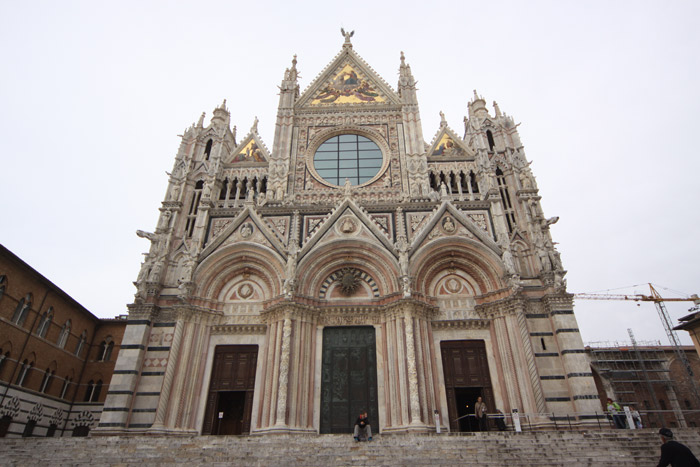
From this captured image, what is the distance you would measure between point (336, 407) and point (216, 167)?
42.4 feet

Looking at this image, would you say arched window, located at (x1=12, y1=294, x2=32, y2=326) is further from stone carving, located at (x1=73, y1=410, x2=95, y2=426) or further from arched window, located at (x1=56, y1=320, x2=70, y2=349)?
stone carving, located at (x1=73, y1=410, x2=95, y2=426)

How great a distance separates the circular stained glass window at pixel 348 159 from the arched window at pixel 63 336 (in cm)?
1515

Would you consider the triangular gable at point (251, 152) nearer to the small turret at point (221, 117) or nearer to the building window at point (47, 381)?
the small turret at point (221, 117)

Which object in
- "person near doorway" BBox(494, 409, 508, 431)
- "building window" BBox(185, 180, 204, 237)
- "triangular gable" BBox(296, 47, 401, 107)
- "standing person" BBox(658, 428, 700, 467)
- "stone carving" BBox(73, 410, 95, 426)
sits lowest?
"standing person" BBox(658, 428, 700, 467)

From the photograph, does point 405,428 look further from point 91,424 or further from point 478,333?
point 91,424

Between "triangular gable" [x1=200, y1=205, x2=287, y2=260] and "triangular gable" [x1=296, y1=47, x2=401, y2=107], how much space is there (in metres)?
8.47

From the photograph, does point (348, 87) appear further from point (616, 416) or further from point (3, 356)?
point (3, 356)

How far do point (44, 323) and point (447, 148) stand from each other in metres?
21.6

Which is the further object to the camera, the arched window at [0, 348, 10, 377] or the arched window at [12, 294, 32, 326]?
the arched window at [12, 294, 32, 326]

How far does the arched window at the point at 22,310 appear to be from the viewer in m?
17.4

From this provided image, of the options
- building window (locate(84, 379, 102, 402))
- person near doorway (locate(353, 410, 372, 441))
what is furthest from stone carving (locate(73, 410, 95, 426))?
person near doorway (locate(353, 410, 372, 441))

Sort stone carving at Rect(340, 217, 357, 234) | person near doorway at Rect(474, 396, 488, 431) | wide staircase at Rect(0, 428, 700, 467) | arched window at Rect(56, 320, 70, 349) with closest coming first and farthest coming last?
wide staircase at Rect(0, 428, 700, 467), person near doorway at Rect(474, 396, 488, 431), stone carving at Rect(340, 217, 357, 234), arched window at Rect(56, 320, 70, 349)

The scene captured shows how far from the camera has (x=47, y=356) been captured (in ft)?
64.0

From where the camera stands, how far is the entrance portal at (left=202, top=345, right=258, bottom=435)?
15125mm
